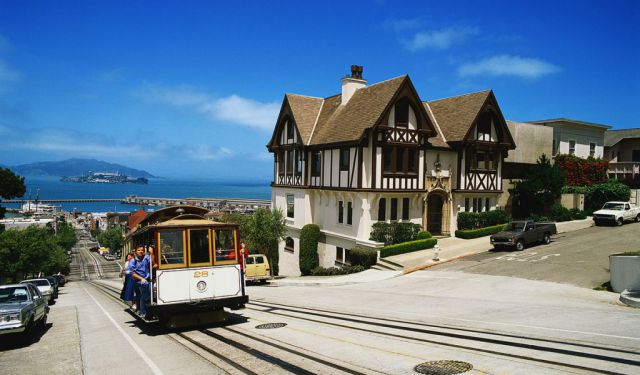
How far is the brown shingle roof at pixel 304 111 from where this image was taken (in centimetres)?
3772

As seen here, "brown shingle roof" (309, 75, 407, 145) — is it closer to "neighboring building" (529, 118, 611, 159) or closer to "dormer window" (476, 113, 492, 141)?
"dormer window" (476, 113, 492, 141)

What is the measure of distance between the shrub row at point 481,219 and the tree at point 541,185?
271cm

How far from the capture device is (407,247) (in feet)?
102

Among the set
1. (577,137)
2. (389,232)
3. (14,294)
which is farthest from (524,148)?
(14,294)

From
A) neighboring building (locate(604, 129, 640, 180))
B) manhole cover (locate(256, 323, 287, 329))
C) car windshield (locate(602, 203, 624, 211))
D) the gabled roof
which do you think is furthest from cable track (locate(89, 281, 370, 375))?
the gabled roof

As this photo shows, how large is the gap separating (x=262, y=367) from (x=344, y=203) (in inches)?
974

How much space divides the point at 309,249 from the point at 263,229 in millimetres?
3869

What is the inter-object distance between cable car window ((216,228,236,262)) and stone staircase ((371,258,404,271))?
16496mm

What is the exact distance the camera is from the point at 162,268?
12703 millimetres

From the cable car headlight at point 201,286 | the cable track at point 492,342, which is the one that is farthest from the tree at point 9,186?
the cable track at point 492,342

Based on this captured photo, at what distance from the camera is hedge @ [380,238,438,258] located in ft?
99.5

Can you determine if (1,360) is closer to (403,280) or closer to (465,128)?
(403,280)

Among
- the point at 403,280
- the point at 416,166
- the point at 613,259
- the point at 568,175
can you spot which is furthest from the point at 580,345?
the point at 568,175

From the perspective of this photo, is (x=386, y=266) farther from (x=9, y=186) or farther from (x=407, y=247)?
(x=9, y=186)
